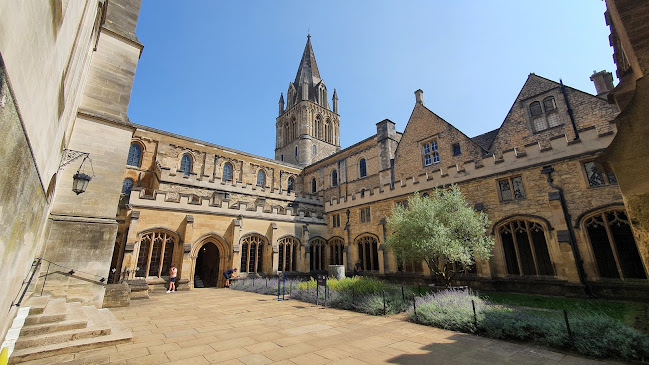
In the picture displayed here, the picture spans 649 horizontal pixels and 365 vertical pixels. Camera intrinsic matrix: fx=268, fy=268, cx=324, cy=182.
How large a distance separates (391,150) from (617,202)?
51.5 feet

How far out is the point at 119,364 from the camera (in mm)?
4223

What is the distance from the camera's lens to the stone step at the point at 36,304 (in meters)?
5.64

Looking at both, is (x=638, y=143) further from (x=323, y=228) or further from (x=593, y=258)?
(x=323, y=228)

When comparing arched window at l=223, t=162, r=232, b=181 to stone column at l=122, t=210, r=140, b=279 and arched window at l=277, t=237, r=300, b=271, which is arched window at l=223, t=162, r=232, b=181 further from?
stone column at l=122, t=210, r=140, b=279

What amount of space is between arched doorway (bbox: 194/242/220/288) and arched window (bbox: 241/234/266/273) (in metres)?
1.86

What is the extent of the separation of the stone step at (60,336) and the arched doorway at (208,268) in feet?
44.8

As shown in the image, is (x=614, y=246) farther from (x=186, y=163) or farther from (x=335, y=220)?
(x=186, y=163)

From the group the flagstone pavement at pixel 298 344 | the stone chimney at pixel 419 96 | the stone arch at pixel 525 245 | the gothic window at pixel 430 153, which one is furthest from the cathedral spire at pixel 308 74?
the flagstone pavement at pixel 298 344

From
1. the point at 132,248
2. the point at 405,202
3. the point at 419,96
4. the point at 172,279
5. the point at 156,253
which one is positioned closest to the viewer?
the point at 132,248

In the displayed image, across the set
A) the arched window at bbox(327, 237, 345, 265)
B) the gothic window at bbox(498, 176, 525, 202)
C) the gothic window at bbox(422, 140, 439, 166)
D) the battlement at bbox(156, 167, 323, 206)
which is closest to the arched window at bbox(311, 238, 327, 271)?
the arched window at bbox(327, 237, 345, 265)

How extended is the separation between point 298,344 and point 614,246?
12386mm

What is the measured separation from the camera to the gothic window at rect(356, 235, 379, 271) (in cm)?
1928

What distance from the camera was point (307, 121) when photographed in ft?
147

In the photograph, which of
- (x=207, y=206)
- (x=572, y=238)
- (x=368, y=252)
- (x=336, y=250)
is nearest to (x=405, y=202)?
(x=368, y=252)
